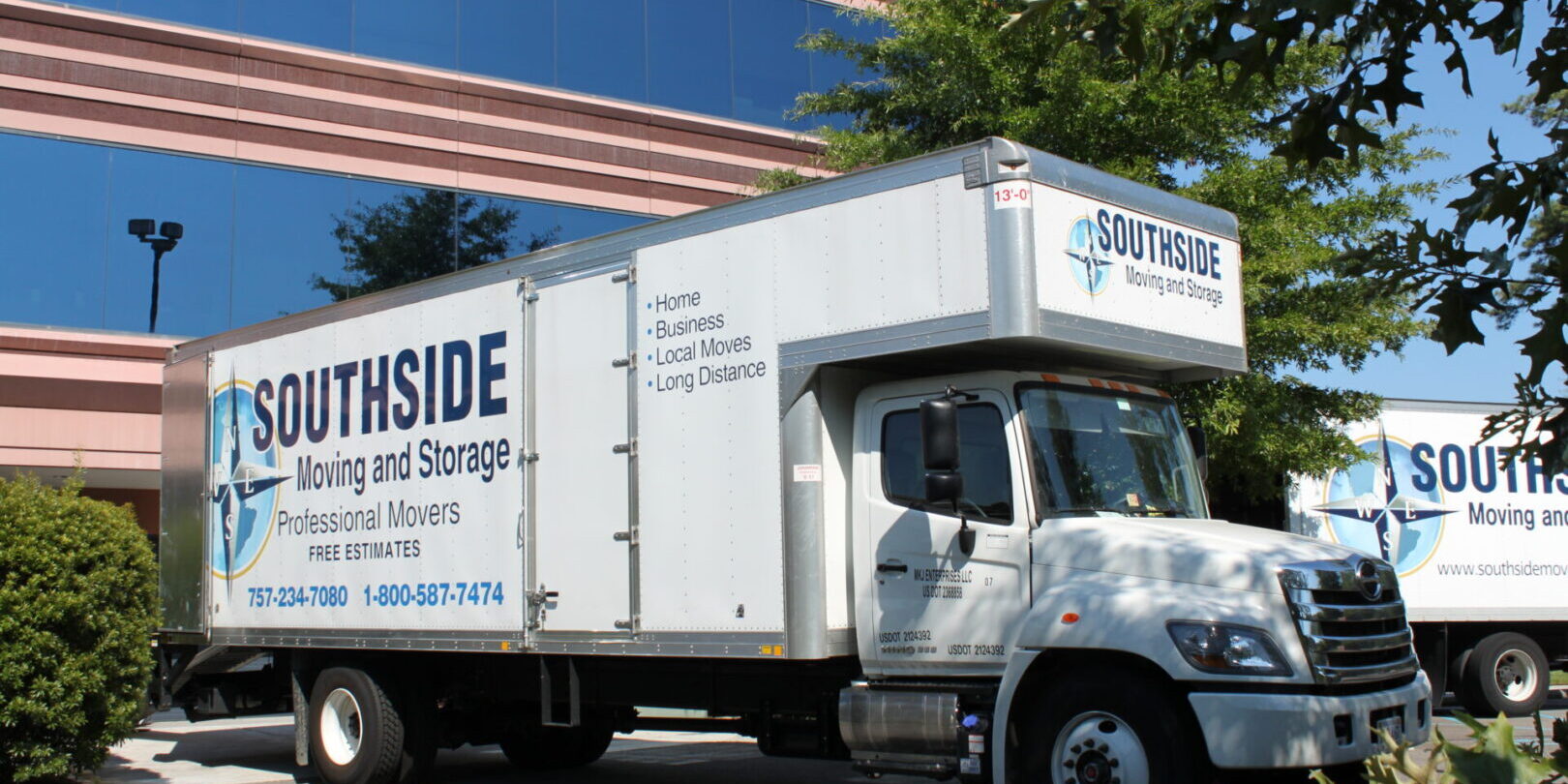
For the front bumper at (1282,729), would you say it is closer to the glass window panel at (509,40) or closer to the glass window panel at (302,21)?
the glass window panel at (302,21)

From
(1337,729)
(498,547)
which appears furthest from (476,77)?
(1337,729)

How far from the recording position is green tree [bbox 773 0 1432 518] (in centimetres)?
1211

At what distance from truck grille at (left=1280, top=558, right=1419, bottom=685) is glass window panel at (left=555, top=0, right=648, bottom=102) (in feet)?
57.5

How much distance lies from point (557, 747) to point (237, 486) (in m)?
3.38

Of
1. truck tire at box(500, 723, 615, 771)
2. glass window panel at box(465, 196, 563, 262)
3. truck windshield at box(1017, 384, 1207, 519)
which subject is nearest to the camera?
truck windshield at box(1017, 384, 1207, 519)

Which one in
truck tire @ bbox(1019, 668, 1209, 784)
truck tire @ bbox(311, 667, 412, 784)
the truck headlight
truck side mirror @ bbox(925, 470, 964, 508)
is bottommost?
truck tire @ bbox(311, 667, 412, 784)

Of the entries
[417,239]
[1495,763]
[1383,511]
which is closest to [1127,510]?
[1495,763]

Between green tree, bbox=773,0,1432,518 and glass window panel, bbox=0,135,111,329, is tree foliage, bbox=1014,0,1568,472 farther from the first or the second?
glass window panel, bbox=0,135,111,329

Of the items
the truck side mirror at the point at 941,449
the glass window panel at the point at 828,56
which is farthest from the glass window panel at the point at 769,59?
the truck side mirror at the point at 941,449

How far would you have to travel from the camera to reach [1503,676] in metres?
15.5

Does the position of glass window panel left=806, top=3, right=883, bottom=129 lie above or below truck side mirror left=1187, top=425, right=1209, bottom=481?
above

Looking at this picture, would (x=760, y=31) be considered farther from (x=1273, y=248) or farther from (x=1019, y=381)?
(x=1019, y=381)

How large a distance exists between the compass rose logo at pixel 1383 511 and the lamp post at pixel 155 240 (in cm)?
1439

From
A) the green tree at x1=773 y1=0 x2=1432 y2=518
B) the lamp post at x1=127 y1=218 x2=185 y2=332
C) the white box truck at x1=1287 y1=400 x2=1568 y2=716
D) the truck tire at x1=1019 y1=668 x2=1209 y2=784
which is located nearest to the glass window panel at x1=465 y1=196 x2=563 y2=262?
the lamp post at x1=127 y1=218 x2=185 y2=332
